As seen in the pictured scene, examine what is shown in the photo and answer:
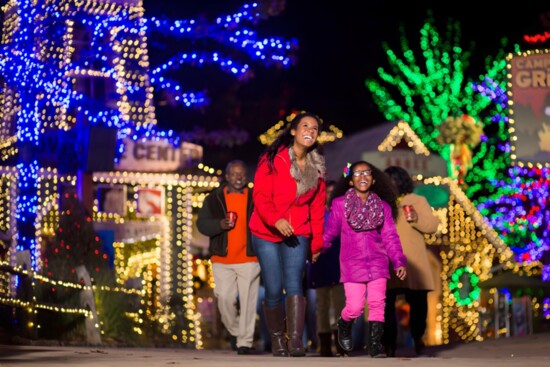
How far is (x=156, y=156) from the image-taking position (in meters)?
24.6

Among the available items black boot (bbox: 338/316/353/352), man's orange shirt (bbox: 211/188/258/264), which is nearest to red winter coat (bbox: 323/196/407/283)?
black boot (bbox: 338/316/353/352)

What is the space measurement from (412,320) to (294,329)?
2.29 m

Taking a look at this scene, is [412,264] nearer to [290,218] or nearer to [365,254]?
[365,254]

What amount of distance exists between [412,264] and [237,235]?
1.91m

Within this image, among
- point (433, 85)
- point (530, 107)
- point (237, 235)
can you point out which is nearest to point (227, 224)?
point (237, 235)

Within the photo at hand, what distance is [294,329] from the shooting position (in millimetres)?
10719

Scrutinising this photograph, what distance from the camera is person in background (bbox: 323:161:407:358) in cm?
1091

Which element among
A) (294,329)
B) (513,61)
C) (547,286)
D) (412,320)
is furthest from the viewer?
(547,286)

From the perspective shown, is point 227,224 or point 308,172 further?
point 227,224

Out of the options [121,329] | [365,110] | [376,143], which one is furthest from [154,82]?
[365,110]

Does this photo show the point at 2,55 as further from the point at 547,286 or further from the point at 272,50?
the point at 547,286

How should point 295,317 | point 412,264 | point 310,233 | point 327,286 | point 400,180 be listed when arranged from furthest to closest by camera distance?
point 327,286, point 400,180, point 412,264, point 310,233, point 295,317

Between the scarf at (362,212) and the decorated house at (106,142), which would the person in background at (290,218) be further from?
the decorated house at (106,142)

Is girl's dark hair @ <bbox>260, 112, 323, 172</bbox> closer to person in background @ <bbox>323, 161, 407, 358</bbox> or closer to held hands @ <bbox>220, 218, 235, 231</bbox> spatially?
person in background @ <bbox>323, 161, 407, 358</bbox>
